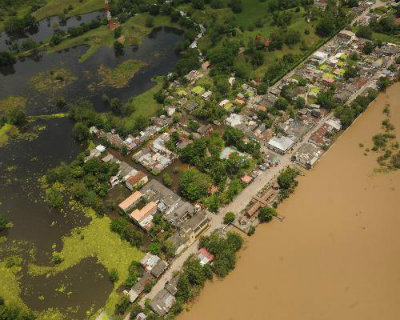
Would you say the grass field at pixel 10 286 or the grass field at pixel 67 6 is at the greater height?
the grass field at pixel 67 6

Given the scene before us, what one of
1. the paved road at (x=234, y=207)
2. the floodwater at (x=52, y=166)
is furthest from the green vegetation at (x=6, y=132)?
the paved road at (x=234, y=207)

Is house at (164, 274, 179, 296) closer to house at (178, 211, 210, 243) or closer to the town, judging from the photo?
the town

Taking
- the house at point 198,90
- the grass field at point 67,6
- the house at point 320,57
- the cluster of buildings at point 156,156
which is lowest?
the cluster of buildings at point 156,156

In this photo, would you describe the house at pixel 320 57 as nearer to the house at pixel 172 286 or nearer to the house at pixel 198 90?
the house at pixel 198 90

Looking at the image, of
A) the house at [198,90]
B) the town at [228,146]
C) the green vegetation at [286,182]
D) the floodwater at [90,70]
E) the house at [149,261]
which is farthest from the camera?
the floodwater at [90,70]

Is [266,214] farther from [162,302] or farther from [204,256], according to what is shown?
[162,302]
